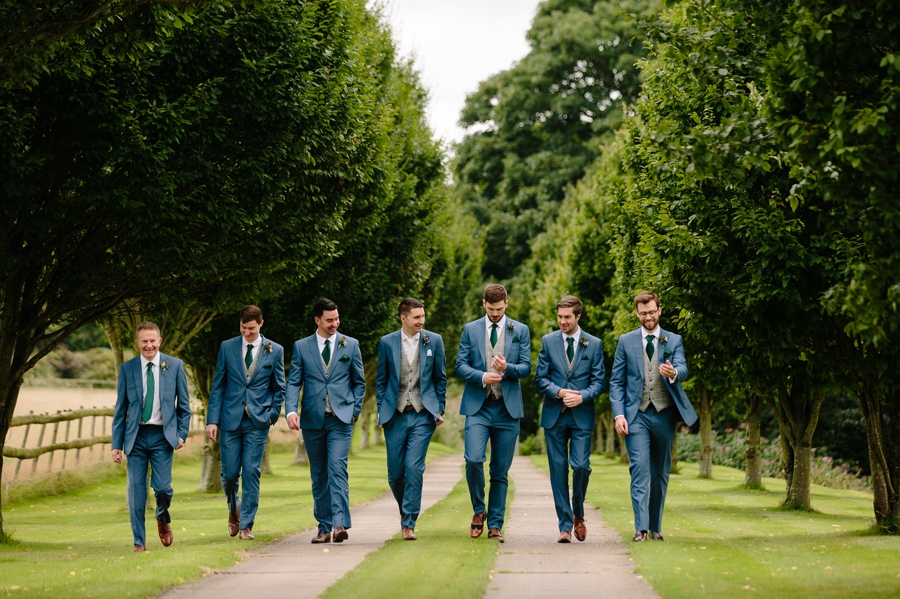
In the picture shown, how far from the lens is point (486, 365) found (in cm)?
1102

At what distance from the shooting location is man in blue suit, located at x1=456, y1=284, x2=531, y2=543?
10898 mm

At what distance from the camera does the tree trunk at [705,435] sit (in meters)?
28.4

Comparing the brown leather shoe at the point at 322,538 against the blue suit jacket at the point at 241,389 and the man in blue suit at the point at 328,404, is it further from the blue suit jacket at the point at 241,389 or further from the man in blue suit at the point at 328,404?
the blue suit jacket at the point at 241,389

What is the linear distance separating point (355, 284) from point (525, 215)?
3286 centimetres

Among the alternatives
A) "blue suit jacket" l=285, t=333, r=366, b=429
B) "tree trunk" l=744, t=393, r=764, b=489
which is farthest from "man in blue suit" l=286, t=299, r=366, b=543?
"tree trunk" l=744, t=393, r=764, b=489

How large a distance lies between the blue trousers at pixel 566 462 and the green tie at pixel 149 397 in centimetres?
420

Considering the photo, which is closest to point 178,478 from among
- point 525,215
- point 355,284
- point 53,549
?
point 355,284

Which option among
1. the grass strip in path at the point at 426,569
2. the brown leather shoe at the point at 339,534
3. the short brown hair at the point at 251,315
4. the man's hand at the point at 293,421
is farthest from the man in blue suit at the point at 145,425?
the grass strip in path at the point at 426,569

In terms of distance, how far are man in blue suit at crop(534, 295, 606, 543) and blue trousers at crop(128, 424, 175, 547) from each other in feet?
13.3

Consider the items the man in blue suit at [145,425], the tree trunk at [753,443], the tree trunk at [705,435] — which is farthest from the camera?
the tree trunk at [705,435]

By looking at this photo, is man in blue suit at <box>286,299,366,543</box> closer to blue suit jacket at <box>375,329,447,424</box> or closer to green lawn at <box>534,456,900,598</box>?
blue suit jacket at <box>375,329,447,424</box>

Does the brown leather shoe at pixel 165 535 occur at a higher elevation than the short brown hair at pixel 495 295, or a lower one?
lower

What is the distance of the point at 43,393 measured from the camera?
37812 millimetres

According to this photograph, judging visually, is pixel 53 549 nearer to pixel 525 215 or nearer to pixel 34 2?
pixel 34 2
